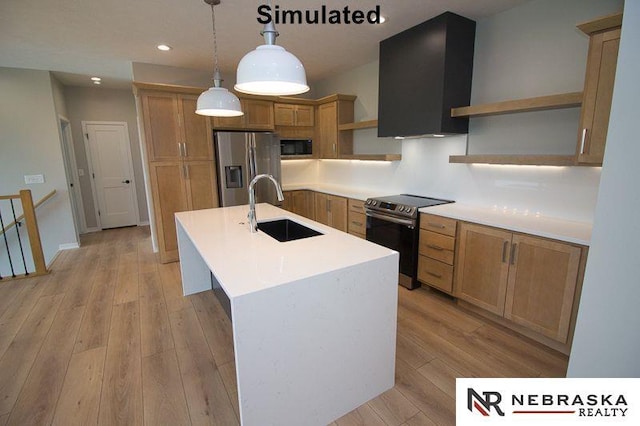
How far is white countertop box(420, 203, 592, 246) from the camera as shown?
2094mm

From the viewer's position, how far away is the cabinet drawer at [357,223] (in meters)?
3.93

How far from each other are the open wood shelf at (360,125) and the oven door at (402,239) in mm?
1258

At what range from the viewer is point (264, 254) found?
176 centimetres

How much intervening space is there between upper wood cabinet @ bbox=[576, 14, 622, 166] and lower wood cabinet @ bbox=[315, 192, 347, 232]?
8.73 ft

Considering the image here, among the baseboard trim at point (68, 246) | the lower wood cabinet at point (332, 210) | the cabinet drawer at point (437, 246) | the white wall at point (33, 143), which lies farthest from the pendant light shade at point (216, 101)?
the baseboard trim at point (68, 246)

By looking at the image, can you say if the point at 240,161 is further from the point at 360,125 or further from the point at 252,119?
the point at 360,125

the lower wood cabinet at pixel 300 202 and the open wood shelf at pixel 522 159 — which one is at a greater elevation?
the open wood shelf at pixel 522 159

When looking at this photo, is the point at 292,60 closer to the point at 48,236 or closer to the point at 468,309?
the point at 468,309

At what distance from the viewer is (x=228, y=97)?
91.0 inches

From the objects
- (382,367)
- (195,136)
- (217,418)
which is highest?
(195,136)

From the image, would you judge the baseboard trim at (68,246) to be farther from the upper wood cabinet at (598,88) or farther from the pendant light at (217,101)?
the upper wood cabinet at (598,88)

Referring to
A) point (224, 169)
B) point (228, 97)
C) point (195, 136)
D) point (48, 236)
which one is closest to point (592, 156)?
point (228, 97)

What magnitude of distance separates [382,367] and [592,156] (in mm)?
1917

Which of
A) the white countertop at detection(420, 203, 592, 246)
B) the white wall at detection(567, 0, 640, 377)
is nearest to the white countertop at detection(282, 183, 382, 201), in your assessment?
the white countertop at detection(420, 203, 592, 246)
